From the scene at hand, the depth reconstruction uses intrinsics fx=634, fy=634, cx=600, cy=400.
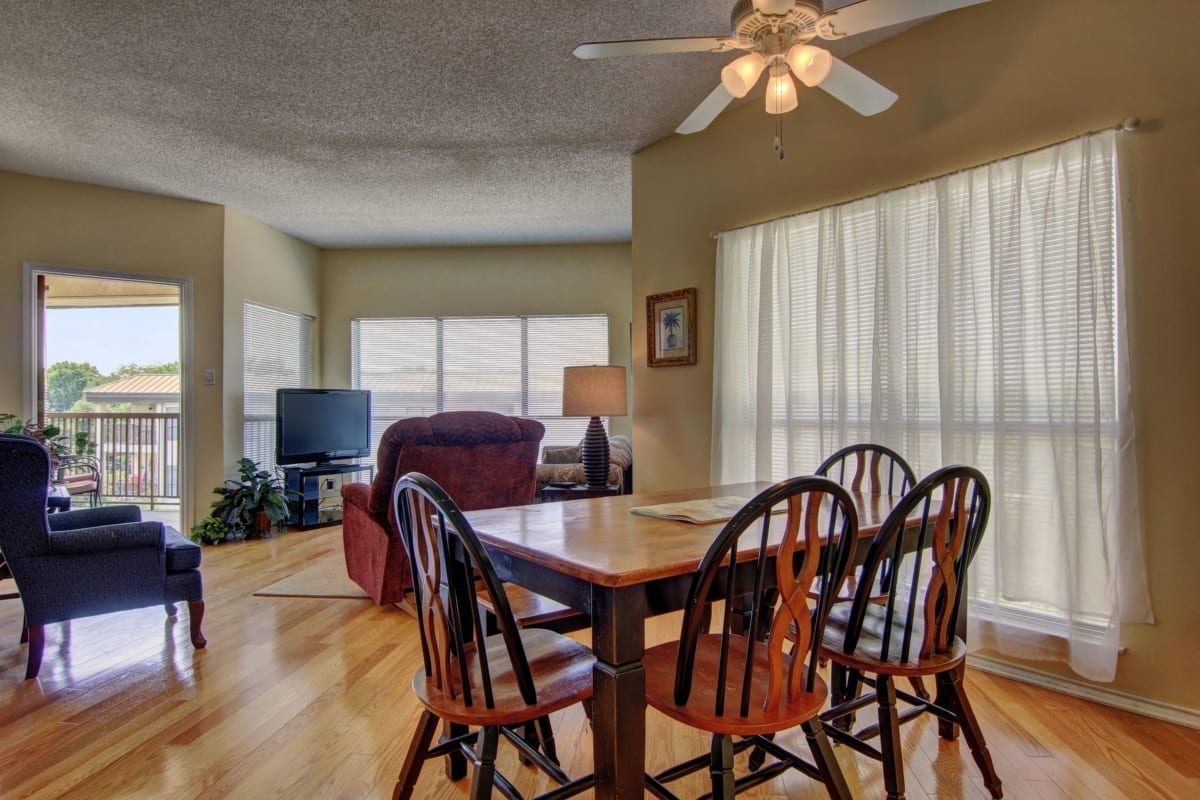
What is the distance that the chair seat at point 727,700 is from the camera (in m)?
1.22

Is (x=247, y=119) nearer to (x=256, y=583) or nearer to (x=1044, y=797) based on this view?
(x=256, y=583)

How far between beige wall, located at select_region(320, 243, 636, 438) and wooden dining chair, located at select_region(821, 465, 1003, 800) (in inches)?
189

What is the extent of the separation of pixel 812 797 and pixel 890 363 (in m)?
1.76

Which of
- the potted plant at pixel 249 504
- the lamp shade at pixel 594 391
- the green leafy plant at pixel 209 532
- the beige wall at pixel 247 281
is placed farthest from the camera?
the beige wall at pixel 247 281

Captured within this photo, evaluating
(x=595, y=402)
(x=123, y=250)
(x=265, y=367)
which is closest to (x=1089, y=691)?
(x=595, y=402)

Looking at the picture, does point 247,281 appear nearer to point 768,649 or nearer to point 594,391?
point 594,391

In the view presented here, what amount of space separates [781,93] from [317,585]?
3464mm

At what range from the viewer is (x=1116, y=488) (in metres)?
2.14

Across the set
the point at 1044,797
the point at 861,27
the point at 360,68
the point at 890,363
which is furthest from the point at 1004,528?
the point at 360,68

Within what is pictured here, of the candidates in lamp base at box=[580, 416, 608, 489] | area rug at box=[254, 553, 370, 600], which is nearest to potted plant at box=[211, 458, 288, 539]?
area rug at box=[254, 553, 370, 600]

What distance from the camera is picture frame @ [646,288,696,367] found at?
146 inches

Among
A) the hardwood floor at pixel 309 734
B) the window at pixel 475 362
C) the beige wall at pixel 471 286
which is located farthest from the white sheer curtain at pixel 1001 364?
the window at pixel 475 362

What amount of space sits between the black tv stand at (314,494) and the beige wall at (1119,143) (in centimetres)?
422

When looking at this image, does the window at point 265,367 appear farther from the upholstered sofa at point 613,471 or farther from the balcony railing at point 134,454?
the upholstered sofa at point 613,471
